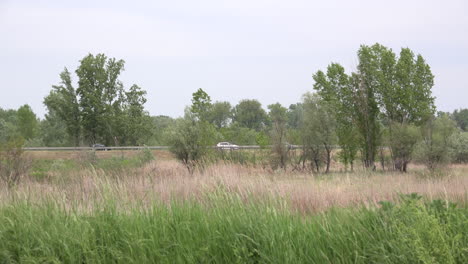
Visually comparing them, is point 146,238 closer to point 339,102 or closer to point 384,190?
point 384,190

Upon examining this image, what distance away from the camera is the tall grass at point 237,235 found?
493 centimetres

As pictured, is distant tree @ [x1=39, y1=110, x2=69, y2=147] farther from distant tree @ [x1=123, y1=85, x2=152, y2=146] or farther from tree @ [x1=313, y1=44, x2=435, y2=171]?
tree @ [x1=313, y1=44, x2=435, y2=171]

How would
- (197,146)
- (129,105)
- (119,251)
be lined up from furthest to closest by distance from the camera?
(129,105), (197,146), (119,251)

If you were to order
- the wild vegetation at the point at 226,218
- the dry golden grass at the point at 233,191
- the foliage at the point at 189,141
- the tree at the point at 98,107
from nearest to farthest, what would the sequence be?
the wild vegetation at the point at 226,218 < the dry golden grass at the point at 233,191 < the foliage at the point at 189,141 < the tree at the point at 98,107

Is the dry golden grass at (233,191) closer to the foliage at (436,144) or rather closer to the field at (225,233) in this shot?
the field at (225,233)

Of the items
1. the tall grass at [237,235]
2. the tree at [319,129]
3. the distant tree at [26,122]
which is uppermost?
the distant tree at [26,122]

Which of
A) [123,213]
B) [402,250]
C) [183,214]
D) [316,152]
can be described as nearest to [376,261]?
[402,250]

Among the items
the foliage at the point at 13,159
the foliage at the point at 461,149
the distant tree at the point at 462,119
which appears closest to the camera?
the foliage at the point at 13,159

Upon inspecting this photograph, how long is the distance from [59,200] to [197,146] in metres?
19.1

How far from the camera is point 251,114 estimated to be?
99.6 meters

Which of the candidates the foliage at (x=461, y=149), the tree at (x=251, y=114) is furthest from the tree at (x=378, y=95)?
the tree at (x=251, y=114)

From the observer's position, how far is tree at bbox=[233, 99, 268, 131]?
100m

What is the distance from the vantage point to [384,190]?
9758mm

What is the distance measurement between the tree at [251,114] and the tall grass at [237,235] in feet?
305
